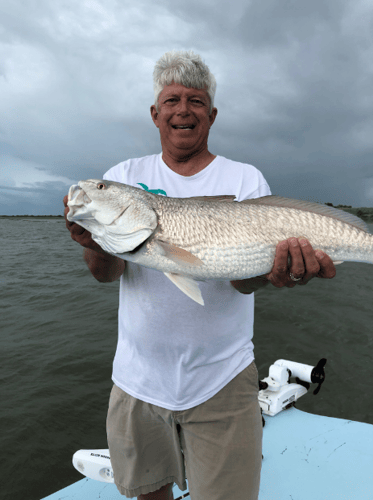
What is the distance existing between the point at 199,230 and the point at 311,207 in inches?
36.6

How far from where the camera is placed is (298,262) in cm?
227

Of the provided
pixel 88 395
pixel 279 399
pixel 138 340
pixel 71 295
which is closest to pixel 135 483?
pixel 138 340

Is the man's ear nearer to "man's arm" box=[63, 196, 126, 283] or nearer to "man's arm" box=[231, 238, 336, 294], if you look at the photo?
"man's arm" box=[63, 196, 126, 283]

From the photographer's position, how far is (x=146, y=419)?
2457 millimetres

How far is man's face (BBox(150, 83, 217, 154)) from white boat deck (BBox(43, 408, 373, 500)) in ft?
11.4

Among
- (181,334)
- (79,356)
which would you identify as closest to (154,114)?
(181,334)

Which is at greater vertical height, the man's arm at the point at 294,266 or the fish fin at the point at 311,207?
the fish fin at the point at 311,207

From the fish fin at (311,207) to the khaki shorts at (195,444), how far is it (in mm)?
1280

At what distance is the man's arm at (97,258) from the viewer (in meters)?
2.26

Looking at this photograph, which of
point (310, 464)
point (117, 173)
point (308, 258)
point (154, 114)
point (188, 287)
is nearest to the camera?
point (188, 287)

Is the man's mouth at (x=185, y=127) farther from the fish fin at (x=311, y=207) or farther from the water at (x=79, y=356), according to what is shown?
the water at (x=79, y=356)

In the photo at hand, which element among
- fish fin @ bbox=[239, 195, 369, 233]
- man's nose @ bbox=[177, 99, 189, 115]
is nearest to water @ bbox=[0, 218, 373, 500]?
fish fin @ bbox=[239, 195, 369, 233]

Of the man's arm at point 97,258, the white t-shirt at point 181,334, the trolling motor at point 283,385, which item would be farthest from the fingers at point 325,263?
the trolling motor at point 283,385

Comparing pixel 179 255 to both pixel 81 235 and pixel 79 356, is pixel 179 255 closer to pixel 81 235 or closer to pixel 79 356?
pixel 81 235
